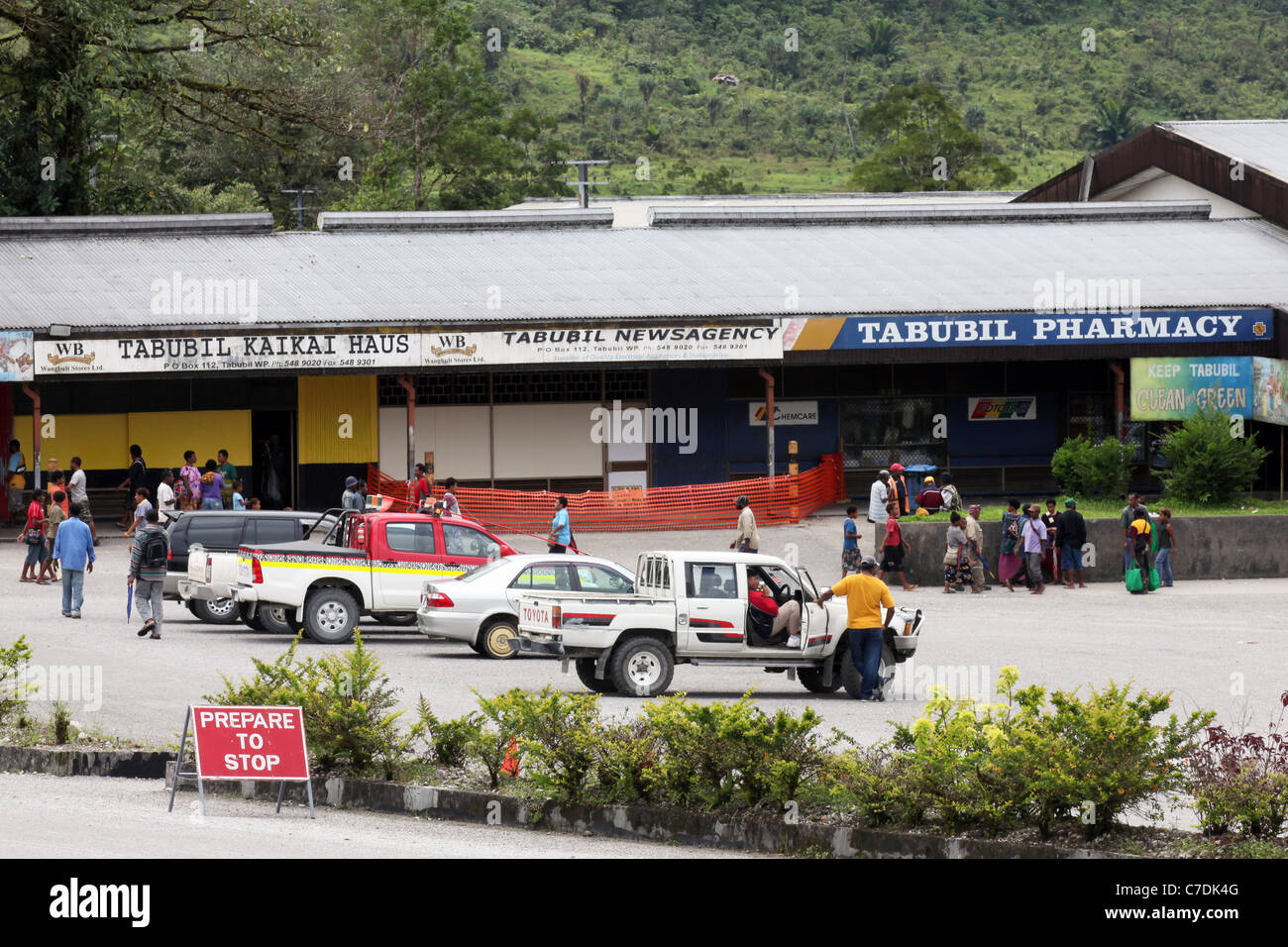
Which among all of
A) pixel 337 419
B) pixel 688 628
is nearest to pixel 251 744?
pixel 688 628

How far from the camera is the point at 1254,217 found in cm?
4134

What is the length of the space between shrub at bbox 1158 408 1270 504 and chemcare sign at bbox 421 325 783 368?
796cm

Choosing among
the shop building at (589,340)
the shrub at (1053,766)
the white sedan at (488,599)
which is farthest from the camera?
the shop building at (589,340)

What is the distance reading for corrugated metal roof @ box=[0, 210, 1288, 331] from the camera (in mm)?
32625

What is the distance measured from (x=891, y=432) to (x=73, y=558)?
786 inches

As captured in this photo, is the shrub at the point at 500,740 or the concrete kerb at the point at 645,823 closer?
the concrete kerb at the point at 645,823

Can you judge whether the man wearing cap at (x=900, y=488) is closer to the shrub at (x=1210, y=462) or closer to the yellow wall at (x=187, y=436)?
the shrub at (x=1210, y=462)

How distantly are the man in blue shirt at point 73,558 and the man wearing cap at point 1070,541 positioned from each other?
15.1 m

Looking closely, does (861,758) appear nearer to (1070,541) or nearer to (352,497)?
(1070,541)

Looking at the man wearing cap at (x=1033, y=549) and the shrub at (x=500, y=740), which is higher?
the man wearing cap at (x=1033, y=549)

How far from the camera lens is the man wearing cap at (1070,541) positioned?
26.4 metres

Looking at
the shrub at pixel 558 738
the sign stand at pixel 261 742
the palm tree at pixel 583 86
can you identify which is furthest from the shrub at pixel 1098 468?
the palm tree at pixel 583 86

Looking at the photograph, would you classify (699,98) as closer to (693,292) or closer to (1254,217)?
(1254,217)

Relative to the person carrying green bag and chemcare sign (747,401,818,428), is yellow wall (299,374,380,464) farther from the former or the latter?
the person carrying green bag
